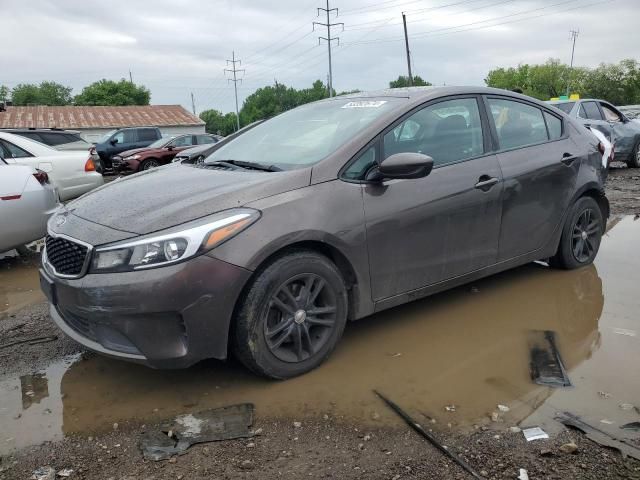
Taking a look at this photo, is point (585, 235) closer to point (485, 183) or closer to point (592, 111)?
point (485, 183)

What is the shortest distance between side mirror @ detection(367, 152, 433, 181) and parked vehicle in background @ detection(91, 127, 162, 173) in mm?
17799

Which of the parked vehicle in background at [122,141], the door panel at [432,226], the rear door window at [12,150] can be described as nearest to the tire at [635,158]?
the door panel at [432,226]

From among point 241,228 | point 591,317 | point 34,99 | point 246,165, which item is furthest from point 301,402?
point 34,99

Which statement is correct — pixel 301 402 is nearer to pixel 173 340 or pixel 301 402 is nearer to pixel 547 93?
pixel 173 340

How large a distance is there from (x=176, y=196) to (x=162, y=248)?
472 mm

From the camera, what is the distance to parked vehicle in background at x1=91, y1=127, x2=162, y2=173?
767 inches

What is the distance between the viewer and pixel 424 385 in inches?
121

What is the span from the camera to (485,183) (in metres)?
3.86

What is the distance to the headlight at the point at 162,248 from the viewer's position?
2701mm

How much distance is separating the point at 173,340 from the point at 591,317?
9.87 feet

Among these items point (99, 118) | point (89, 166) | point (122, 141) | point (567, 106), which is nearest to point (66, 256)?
point (89, 166)

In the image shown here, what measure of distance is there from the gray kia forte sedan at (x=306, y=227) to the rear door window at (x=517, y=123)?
1 cm

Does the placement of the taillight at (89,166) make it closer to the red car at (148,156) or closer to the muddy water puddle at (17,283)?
the muddy water puddle at (17,283)

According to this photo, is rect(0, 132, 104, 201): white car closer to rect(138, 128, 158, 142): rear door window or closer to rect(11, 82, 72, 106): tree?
rect(138, 128, 158, 142): rear door window
